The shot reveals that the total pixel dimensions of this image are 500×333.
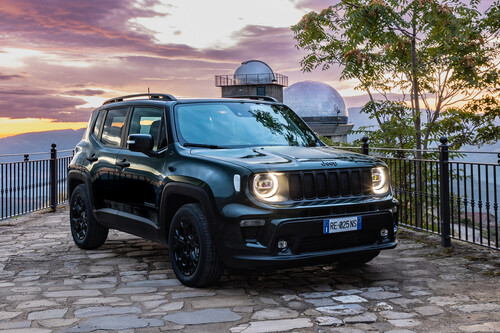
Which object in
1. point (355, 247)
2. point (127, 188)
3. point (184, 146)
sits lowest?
point (355, 247)

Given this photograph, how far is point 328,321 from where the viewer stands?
460 centimetres

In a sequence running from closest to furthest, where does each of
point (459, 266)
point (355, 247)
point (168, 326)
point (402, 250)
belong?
1. point (168, 326)
2. point (355, 247)
3. point (459, 266)
4. point (402, 250)

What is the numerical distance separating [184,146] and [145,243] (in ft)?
9.70

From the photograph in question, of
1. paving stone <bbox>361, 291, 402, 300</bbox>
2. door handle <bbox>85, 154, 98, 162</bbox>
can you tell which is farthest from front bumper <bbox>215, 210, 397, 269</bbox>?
door handle <bbox>85, 154, 98, 162</bbox>

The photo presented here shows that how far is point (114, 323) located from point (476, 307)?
319 centimetres

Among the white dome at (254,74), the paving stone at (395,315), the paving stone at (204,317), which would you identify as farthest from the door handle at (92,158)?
the white dome at (254,74)

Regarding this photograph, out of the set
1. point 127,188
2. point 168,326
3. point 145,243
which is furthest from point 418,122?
point 168,326

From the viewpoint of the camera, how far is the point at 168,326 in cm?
454

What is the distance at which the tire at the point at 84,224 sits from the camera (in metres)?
7.89

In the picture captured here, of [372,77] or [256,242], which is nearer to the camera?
[256,242]

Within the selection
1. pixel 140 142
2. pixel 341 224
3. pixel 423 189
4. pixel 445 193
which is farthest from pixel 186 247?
pixel 423 189

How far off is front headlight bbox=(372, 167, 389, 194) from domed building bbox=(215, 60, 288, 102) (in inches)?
2490

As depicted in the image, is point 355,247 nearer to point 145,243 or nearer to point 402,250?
point 402,250

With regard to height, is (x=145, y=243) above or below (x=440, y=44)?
below
